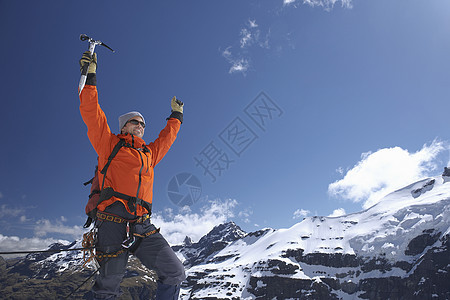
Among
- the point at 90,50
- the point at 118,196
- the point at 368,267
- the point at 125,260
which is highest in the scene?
the point at 368,267

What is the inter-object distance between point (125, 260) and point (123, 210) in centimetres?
82

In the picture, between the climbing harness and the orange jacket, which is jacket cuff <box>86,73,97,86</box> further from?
the climbing harness

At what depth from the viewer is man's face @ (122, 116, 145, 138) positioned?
5.50 meters

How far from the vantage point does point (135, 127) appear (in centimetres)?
551

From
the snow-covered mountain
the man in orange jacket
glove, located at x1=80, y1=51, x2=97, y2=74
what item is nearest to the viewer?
the man in orange jacket

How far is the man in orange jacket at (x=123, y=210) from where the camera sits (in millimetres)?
4289

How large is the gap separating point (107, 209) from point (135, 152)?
109cm

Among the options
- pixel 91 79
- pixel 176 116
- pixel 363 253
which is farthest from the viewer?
pixel 363 253

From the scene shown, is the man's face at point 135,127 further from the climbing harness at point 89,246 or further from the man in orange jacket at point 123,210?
the climbing harness at point 89,246

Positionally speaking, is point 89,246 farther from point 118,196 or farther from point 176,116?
point 176,116

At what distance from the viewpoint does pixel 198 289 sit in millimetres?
186375

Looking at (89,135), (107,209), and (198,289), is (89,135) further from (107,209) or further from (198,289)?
(198,289)

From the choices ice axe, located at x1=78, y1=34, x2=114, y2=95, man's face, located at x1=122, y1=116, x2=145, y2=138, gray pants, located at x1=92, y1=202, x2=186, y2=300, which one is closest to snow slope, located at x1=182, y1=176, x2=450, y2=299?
gray pants, located at x1=92, y1=202, x2=186, y2=300

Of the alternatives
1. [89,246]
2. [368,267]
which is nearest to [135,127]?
[89,246]
